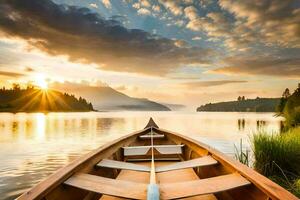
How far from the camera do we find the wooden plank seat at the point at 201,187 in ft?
11.8

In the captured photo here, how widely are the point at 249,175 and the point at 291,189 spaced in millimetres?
3888

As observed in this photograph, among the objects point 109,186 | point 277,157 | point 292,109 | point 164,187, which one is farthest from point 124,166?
point 292,109

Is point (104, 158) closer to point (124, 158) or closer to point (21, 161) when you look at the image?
point (124, 158)

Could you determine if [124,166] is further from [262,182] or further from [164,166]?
[262,182]

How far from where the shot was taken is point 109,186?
3945mm

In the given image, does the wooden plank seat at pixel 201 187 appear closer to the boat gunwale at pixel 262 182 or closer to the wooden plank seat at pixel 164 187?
the wooden plank seat at pixel 164 187

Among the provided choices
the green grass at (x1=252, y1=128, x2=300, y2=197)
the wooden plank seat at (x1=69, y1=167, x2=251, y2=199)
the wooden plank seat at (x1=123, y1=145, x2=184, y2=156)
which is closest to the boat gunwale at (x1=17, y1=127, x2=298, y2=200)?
the wooden plank seat at (x1=69, y1=167, x2=251, y2=199)

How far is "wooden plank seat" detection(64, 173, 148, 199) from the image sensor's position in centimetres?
362

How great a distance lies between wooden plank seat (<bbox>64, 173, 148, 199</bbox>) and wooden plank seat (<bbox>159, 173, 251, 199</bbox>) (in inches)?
11.7

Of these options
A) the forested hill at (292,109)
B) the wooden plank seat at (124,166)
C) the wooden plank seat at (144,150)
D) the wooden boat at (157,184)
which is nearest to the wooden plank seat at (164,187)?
the wooden boat at (157,184)

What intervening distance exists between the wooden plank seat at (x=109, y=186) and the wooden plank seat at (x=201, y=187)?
297 millimetres

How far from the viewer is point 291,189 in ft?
23.2

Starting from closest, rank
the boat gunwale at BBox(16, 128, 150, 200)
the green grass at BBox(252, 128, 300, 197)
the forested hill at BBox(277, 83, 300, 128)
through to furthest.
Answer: the boat gunwale at BBox(16, 128, 150, 200) < the green grass at BBox(252, 128, 300, 197) < the forested hill at BBox(277, 83, 300, 128)

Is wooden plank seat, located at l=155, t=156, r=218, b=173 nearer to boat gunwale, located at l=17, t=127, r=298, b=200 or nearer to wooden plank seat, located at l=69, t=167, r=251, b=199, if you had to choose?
boat gunwale, located at l=17, t=127, r=298, b=200
